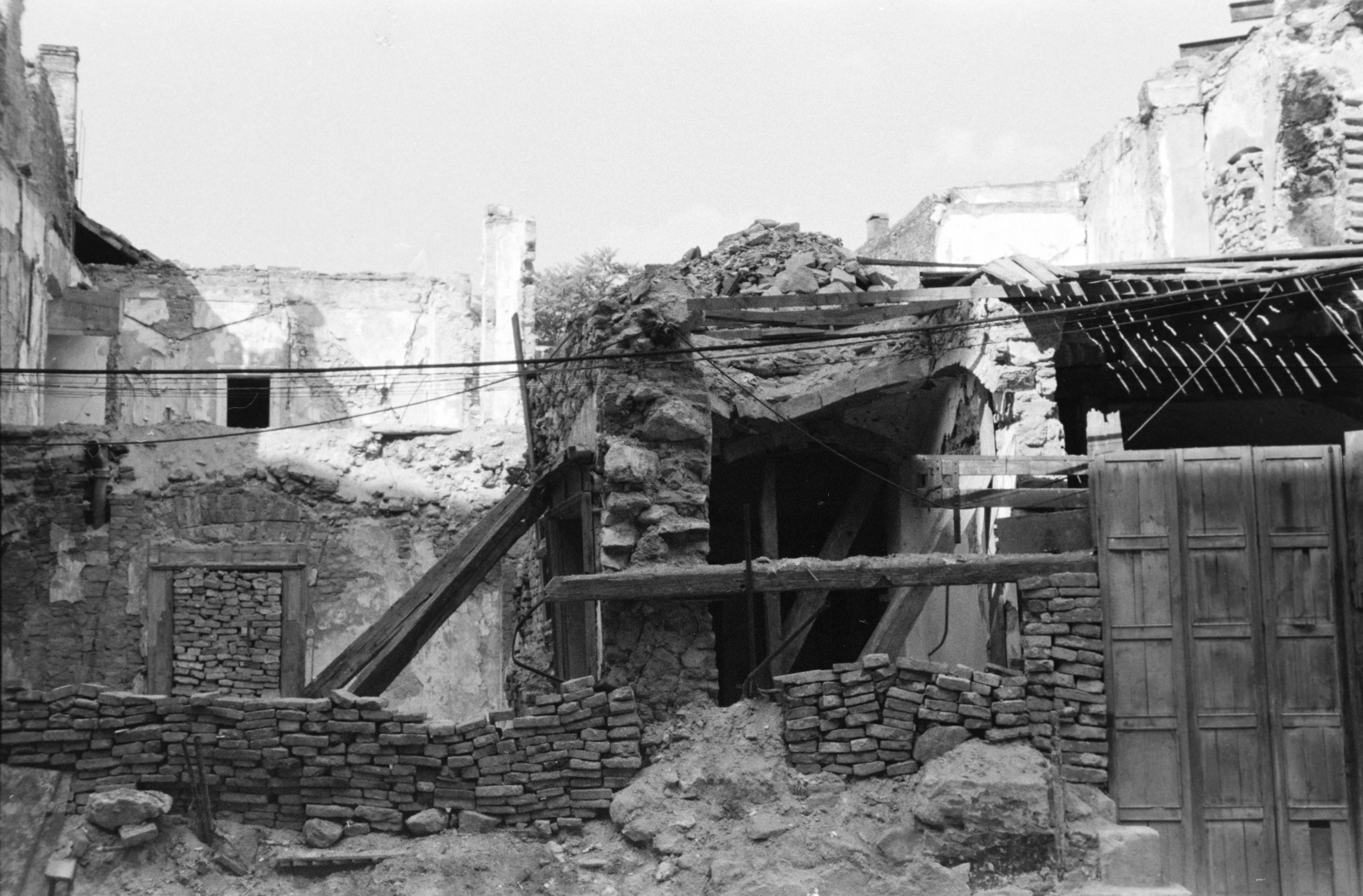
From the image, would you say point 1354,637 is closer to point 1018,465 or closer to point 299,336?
point 1018,465

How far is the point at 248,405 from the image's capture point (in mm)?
23969

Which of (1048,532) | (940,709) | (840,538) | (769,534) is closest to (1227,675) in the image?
(1048,532)

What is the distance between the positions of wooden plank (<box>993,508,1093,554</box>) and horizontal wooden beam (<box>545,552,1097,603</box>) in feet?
0.49

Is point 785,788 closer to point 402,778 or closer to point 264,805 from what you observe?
point 402,778

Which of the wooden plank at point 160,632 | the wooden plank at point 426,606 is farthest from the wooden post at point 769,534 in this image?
the wooden plank at point 160,632

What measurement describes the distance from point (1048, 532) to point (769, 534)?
125 inches

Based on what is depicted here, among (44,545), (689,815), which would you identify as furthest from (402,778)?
(44,545)

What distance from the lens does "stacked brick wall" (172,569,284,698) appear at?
13.9 metres

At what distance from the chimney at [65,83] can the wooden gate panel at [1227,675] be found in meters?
18.2

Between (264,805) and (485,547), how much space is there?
7.87 ft

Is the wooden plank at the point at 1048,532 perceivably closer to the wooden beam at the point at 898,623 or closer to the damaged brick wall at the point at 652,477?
the wooden beam at the point at 898,623

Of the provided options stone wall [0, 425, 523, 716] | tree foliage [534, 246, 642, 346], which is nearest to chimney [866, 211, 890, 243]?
tree foliage [534, 246, 642, 346]

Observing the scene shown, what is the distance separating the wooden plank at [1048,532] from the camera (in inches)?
319

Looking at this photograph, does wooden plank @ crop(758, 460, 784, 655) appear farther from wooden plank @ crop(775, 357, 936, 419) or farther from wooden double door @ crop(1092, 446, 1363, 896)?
wooden double door @ crop(1092, 446, 1363, 896)
